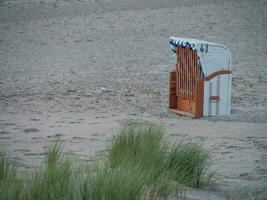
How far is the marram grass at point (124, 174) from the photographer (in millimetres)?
5336

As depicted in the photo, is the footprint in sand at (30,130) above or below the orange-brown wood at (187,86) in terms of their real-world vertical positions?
below

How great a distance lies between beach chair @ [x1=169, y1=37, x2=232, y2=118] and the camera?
35.8ft

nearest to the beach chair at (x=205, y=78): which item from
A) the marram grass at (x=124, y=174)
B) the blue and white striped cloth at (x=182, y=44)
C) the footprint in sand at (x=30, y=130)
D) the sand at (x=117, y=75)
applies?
the blue and white striped cloth at (x=182, y=44)

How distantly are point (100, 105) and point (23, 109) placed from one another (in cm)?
124

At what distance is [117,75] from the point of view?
15.3 meters

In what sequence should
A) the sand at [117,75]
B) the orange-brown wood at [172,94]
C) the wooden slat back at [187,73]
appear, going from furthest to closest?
the orange-brown wood at [172,94]
the wooden slat back at [187,73]
the sand at [117,75]

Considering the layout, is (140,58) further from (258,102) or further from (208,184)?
(208,184)

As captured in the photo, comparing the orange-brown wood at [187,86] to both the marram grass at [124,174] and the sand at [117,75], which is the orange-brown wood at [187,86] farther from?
the marram grass at [124,174]

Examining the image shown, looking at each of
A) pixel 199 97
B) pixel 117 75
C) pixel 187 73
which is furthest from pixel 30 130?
pixel 117 75

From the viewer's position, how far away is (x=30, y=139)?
9750mm

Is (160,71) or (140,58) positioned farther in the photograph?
(140,58)

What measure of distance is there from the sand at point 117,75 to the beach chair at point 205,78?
231mm

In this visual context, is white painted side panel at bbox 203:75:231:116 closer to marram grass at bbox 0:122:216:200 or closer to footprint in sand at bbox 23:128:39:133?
footprint in sand at bbox 23:128:39:133

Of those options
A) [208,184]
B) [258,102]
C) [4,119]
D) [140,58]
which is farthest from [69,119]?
[140,58]
